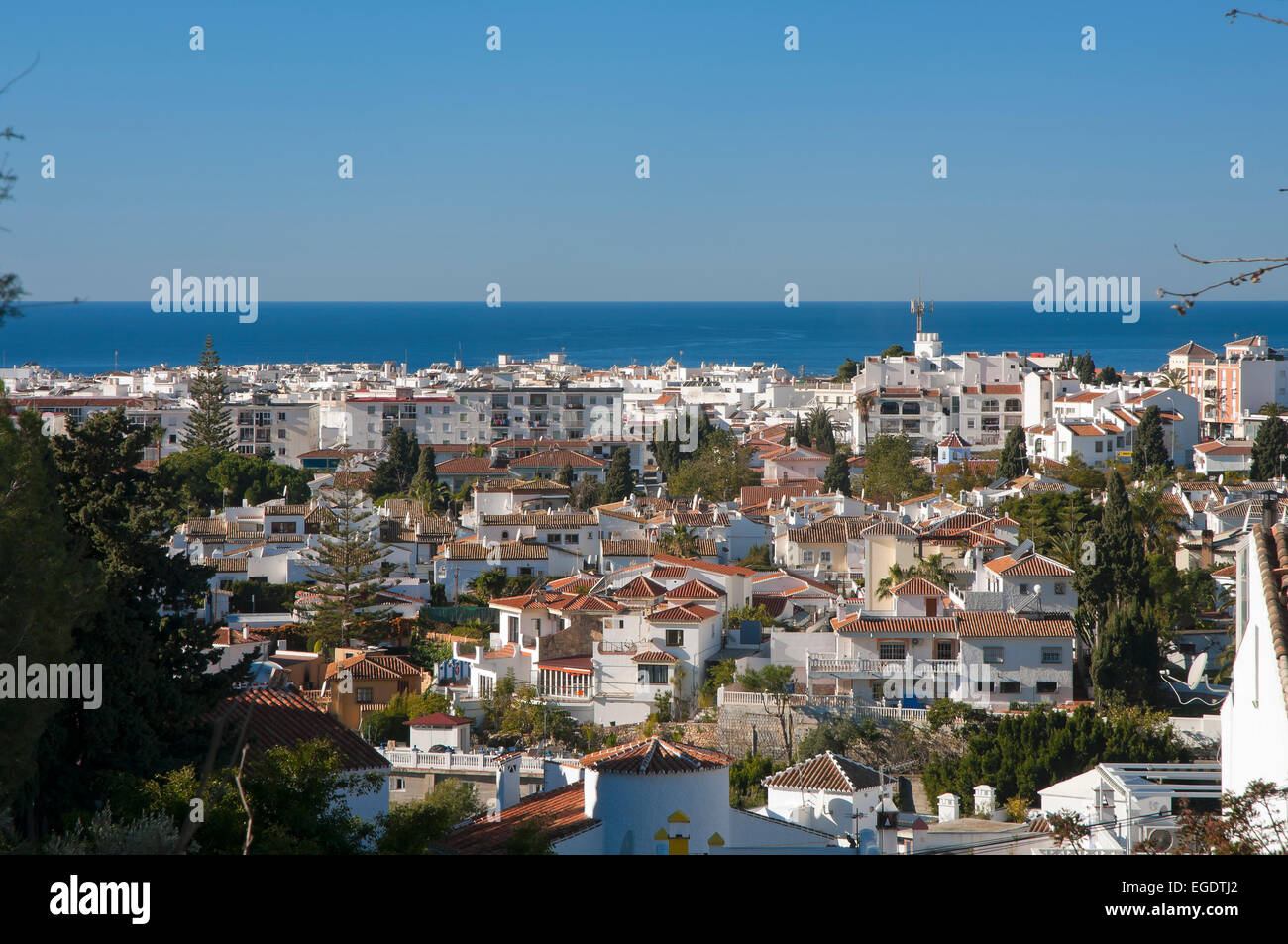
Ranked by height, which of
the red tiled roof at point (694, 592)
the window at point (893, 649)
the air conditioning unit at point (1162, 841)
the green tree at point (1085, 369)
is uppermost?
the green tree at point (1085, 369)

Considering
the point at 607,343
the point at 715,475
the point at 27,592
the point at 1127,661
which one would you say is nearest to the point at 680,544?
the point at 1127,661

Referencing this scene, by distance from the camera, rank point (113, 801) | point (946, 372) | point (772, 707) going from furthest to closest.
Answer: point (946, 372)
point (772, 707)
point (113, 801)

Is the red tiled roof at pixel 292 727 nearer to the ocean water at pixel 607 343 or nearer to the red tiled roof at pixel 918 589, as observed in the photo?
the red tiled roof at pixel 918 589

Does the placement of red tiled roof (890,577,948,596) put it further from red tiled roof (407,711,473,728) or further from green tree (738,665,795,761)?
red tiled roof (407,711,473,728)

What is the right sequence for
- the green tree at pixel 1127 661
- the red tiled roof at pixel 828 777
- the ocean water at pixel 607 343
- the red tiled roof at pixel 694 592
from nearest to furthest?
the red tiled roof at pixel 828 777
the green tree at pixel 1127 661
the red tiled roof at pixel 694 592
the ocean water at pixel 607 343

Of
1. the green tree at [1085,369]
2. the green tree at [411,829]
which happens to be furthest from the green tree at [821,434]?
the green tree at [411,829]
